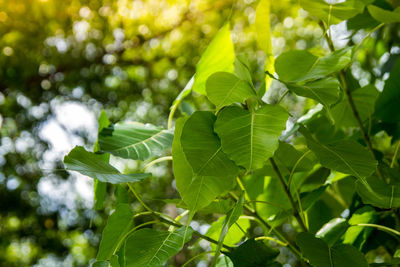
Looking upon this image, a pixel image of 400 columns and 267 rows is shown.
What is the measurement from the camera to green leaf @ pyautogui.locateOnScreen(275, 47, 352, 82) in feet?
1.41

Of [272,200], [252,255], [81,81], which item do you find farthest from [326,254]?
[81,81]

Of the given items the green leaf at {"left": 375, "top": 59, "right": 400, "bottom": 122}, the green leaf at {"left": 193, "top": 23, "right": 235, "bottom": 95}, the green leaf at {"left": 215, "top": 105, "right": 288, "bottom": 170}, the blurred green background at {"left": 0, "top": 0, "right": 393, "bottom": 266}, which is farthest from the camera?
the blurred green background at {"left": 0, "top": 0, "right": 393, "bottom": 266}

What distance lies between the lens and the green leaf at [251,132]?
1.19 feet

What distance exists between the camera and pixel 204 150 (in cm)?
37

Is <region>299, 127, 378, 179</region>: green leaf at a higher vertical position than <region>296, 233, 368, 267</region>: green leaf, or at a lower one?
higher

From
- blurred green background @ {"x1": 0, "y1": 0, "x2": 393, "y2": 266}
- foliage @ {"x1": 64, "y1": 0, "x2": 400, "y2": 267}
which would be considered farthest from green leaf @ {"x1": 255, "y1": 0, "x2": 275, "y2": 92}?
blurred green background @ {"x1": 0, "y1": 0, "x2": 393, "y2": 266}

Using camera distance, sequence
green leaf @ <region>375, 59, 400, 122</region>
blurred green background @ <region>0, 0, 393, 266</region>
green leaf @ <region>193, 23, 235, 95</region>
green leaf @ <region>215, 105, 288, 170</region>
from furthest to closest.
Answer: blurred green background @ <region>0, 0, 393, 266</region>, green leaf @ <region>375, 59, 400, 122</region>, green leaf @ <region>193, 23, 235, 95</region>, green leaf @ <region>215, 105, 288, 170</region>

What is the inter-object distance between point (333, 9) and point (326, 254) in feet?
0.84

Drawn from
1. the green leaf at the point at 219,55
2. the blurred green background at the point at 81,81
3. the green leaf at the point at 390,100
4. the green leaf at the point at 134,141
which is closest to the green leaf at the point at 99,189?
the green leaf at the point at 134,141

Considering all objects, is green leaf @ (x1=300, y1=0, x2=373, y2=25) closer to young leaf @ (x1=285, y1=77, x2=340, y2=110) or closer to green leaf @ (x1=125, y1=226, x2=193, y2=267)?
young leaf @ (x1=285, y1=77, x2=340, y2=110)

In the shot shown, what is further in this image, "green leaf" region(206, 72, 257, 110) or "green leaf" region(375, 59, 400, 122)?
"green leaf" region(375, 59, 400, 122)

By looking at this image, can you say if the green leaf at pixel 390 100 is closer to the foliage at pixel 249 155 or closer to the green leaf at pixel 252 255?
the foliage at pixel 249 155

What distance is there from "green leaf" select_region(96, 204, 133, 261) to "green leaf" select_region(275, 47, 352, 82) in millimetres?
206

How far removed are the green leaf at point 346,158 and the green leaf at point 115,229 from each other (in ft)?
0.64
